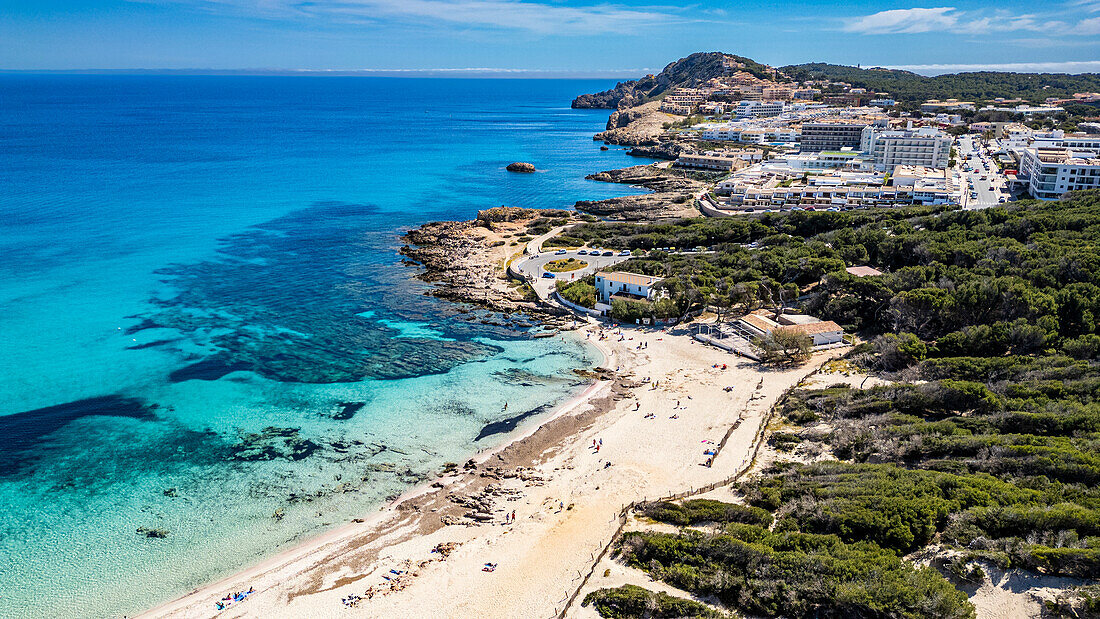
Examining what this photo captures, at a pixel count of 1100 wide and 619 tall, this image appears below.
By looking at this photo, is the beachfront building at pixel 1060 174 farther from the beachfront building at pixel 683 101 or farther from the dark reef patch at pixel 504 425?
the beachfront building at pixel 683 101

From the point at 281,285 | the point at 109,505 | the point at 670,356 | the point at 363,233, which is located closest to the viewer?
the point at 109,505

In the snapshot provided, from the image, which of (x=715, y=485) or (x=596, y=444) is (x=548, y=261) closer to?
(x=596, y=444)

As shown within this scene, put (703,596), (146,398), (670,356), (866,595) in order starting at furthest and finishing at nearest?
(670,356)
(146,398)
(703,596)
(866,595)

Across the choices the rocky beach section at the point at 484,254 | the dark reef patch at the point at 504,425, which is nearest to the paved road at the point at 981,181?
the rocky beach section at the point at 484,254

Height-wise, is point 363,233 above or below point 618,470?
above

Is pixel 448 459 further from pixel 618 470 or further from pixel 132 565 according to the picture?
pixel 132 565

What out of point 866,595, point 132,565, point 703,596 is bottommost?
point 132,565

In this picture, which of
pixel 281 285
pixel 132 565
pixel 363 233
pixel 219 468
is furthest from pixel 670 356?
pixel 363 233
